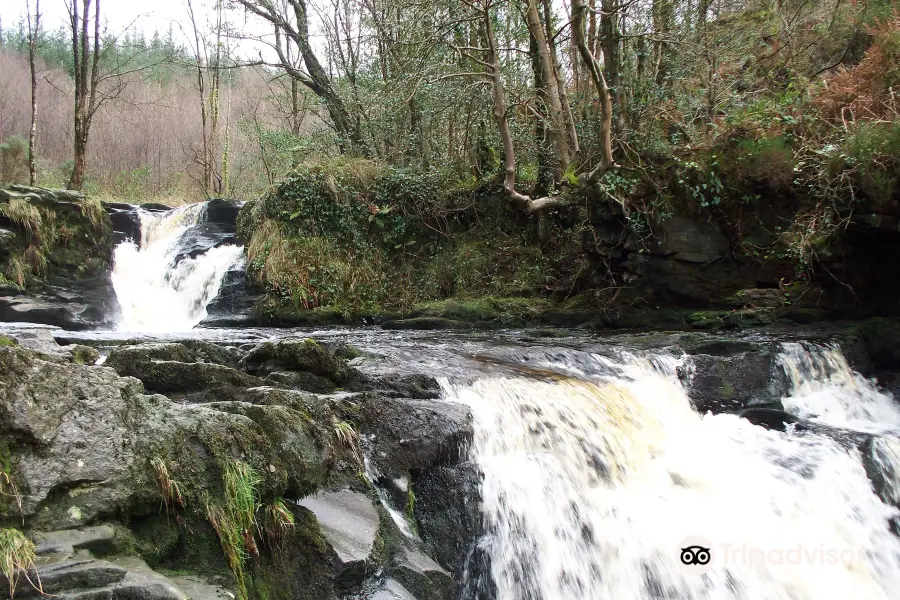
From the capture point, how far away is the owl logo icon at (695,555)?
4263 millimetres

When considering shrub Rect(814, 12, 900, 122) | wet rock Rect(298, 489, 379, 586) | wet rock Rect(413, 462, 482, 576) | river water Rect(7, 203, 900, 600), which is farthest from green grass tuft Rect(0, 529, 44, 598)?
shrub Rect(814, 12, 900, 122)

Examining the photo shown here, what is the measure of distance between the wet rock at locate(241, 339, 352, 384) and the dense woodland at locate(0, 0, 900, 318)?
6.40m

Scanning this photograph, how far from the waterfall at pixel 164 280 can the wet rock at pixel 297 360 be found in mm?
6455

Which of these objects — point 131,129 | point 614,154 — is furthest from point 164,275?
point 131,129

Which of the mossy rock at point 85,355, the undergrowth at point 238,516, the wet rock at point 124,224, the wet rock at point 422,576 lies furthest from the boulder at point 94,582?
the wet rock at point 124,224

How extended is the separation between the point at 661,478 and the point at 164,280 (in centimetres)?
1074

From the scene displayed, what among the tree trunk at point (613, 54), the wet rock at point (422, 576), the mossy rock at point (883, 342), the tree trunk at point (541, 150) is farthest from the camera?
the tree trunk at point (541, 150)

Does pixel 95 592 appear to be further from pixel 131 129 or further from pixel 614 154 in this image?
pixel 131 129

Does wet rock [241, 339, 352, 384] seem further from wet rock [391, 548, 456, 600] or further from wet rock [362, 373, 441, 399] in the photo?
wet rock [391, 548, 456, 600]

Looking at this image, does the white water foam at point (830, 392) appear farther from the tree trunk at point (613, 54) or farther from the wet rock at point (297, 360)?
the wet rock at point (297, 360)

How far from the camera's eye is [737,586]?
13.7ft

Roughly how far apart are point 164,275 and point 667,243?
9.85 metres

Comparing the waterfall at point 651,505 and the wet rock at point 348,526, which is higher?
the wet rock at point 348,526

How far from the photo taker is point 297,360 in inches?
197
